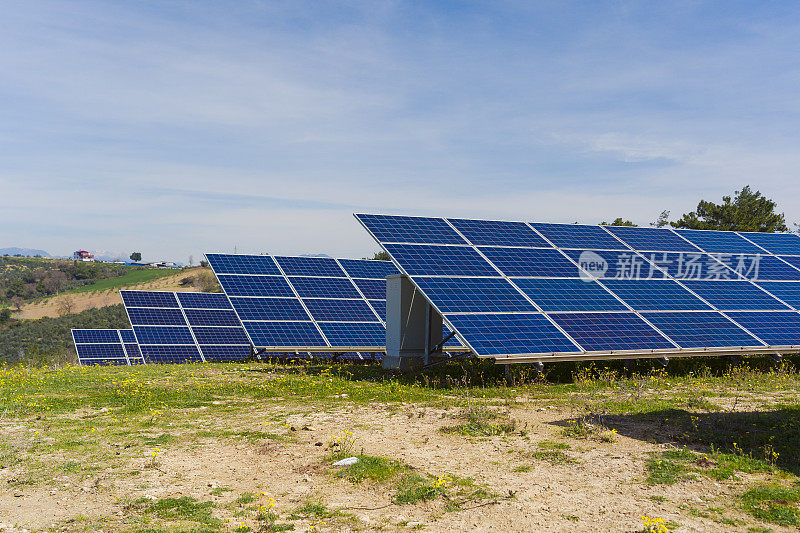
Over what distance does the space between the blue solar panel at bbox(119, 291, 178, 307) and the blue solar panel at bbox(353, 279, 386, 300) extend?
1254 centimetres

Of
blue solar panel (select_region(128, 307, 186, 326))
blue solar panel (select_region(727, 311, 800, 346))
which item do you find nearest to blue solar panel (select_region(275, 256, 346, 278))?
blue solar panel (select_region(128, 307, 186, 326))

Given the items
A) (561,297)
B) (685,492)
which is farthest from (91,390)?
(685,492)

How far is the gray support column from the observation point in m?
21.4

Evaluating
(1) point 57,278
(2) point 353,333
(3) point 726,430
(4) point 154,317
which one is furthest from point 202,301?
(1) point 57,278

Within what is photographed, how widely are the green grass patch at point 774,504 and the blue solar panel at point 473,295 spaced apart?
33.1ft

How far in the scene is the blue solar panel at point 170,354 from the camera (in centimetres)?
3161

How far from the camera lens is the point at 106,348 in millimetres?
34531

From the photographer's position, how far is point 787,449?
10.5 m

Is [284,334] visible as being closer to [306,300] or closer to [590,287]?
[306,300]

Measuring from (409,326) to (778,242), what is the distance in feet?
66.2

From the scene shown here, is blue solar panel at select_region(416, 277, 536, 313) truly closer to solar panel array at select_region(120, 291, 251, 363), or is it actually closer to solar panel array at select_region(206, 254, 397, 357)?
solar panel array at select_region(206, 254, 397, 357)

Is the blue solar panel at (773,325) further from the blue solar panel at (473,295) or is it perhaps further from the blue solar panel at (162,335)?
the blue solar panel at (162,335)

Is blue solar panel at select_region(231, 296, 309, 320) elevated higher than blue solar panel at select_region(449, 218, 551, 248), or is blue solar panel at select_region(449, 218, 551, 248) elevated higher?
blue solar panel at select_region(449, 218, 551, 248)

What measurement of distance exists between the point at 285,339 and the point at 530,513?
1956cm
